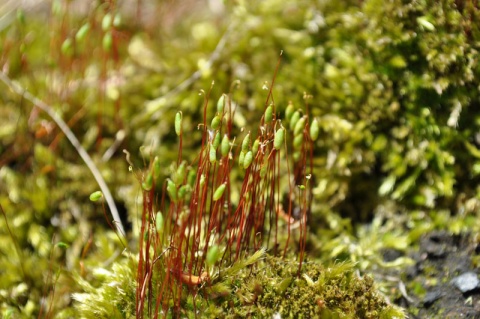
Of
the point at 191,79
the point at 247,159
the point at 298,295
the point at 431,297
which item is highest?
the point at 247,159

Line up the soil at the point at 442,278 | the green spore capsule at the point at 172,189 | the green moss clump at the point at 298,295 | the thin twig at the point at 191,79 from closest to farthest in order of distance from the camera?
the green spore capsule at the point at 172,189, the green moss clump at the point at 298,295, the soil at the point at 442,278, the thin twig at the point at 191,79

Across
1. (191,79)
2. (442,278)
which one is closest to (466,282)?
(442,278)

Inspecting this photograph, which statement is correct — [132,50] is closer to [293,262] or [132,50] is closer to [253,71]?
[253,71]

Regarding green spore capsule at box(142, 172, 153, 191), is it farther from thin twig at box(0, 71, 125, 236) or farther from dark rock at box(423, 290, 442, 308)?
dark rock at box(423, 290, 442, 308)

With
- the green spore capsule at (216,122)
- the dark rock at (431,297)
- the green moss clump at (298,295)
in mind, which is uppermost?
the green spore capsule at (216,122)

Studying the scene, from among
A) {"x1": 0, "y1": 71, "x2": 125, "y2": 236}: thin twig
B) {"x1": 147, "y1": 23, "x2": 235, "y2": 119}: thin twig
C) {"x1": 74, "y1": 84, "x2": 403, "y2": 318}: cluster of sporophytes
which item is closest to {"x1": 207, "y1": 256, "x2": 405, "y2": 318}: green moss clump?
{"x1": 74, "y1": 84, "x2": 403, "y2": 318}: cluster of sporophytes

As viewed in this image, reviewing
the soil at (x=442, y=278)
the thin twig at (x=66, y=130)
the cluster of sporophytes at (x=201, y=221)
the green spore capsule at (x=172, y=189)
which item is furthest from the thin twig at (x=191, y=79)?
the soil at (x=442, y=278)

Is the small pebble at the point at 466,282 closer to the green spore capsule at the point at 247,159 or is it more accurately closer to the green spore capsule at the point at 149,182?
the green spore capsule at the point at 247,159

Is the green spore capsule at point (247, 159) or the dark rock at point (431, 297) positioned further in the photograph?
the dark rock at point (431, 297)

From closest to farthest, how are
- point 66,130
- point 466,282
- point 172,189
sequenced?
1. point 172,189
2. point 466,282
3. point 66,130

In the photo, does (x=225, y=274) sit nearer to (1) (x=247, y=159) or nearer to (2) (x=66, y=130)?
(1) (x=247, y=159)
